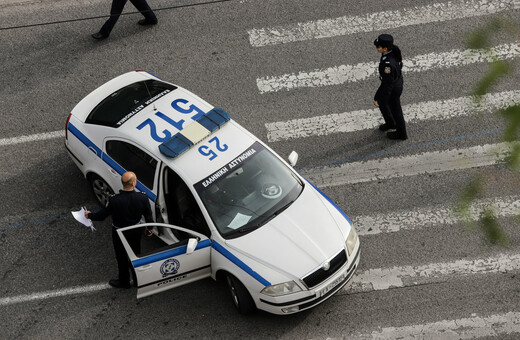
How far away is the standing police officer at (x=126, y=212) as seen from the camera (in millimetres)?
8758

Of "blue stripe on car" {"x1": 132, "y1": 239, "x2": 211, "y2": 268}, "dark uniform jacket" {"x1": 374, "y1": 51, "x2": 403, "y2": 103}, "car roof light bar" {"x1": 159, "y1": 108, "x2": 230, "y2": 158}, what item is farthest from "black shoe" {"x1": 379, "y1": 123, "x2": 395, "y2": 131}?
"blue stripe on car" {"x1": 132, "y1": 239, "x2": 211, "y2": 268}

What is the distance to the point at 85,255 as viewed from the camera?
9898 mm

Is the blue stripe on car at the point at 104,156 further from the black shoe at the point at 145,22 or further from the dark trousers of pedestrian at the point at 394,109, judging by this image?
the dark trousers of pedestrian at the point at 394,109

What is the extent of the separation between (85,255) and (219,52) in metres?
4.54

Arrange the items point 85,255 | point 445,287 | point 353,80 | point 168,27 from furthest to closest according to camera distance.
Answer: point 168,27
point 353,80
point 85,255
point 445,287

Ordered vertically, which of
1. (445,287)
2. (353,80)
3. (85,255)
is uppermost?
(353,80)

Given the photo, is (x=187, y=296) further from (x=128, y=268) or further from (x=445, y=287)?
(x=445, y=287)

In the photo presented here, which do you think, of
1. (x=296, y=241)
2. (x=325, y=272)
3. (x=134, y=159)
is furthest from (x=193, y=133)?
(x=325, y=272)

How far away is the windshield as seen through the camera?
352 inches

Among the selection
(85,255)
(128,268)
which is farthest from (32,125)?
(128,268)

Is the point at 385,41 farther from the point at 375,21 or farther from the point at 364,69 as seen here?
the point at 375,21

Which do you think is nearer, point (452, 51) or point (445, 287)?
point (445, 287)

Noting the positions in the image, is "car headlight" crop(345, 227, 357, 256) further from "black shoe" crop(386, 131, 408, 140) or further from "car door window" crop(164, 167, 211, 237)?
"black shoe" crop(386, 131, 408, 140)

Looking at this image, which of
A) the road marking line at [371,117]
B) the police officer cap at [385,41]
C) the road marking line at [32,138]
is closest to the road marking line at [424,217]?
the road marking line at [371,117]
